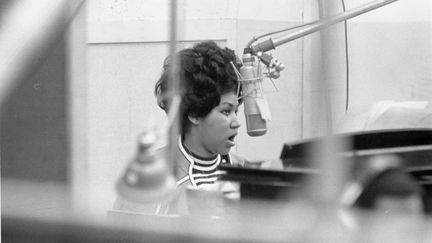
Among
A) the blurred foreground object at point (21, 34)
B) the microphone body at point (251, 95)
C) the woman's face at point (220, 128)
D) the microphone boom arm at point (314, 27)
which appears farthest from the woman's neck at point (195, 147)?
the blurred foreground object at point (21, 34)

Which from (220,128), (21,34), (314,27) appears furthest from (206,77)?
(21,34)

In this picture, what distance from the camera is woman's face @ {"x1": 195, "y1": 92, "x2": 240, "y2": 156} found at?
7.86 ft

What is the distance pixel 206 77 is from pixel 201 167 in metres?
0.20

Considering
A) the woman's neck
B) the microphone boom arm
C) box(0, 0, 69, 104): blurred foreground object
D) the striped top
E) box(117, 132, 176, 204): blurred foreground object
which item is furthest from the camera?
the woman's neck

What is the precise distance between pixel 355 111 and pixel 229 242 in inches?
21.2

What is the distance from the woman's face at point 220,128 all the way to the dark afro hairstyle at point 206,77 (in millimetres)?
22

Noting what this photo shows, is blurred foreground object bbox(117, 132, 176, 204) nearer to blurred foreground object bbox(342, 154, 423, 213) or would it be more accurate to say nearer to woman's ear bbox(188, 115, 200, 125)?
blurred foreground object bbox(342, 154, 423, 213)

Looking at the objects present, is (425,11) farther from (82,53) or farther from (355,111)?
(82,53)

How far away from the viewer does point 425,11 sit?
194 cm

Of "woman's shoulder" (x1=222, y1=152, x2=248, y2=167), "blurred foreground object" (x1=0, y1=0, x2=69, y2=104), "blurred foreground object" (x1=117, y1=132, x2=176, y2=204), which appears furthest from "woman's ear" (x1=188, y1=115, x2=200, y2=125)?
"blurred foreground object" (x1=117, y1=132, x2=176, y2=204)

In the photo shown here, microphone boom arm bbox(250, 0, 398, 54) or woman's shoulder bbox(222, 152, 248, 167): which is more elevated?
microphone boom arm bbox(250, 0, 398, 54)

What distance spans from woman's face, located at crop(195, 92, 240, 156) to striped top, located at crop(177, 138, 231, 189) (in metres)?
0.03

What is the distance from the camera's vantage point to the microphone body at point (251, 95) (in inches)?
87.7

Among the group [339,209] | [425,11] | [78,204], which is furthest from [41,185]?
[425,11]
